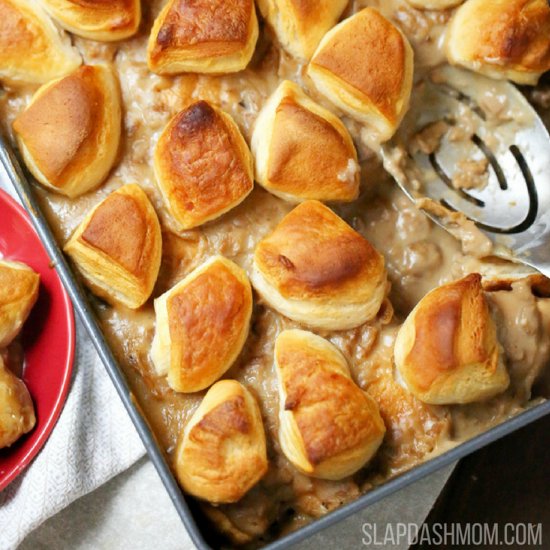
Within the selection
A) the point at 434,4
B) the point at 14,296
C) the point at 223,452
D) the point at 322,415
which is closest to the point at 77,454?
the point at 14,296

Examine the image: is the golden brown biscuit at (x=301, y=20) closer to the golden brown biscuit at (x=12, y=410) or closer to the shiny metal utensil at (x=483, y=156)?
the shiny metal utensil at (x=483, y=156)

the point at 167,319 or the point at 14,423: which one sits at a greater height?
the point at 167,319

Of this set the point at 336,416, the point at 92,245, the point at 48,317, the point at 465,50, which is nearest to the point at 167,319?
the point at 92,245

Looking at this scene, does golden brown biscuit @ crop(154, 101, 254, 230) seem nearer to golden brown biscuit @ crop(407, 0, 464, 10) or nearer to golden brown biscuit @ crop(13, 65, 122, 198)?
golden brown biscuit @ crop(13, 65, 122, 198)

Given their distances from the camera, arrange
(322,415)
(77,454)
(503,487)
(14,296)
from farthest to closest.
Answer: (503,487) → (77,454) → (14,296) → (322,415)

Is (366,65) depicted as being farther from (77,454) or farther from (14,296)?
(77,454)

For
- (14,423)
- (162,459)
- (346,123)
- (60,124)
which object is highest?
(60,124)

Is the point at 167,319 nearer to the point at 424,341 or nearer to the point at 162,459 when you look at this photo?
the point at 162,459
